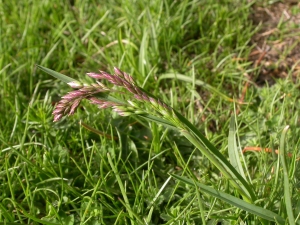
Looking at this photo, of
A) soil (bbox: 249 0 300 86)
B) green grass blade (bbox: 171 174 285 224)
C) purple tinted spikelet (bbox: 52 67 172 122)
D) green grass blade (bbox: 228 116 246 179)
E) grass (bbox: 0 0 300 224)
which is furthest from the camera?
soil (bbox: 249 0 300 86)

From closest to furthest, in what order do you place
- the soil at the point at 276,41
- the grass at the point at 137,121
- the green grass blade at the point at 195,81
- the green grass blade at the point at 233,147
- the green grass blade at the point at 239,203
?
1. the green grass blade at the point at 239,203
2. the green grass blade at the point at 233,147
3. the grass at the point at 137,121
4. the green grass blade at the point at 195,81
5. the soil at the point at 276,41

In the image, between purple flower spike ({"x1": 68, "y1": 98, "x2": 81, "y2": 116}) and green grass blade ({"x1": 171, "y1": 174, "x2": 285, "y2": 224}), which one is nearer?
purple flower spike ({"x1": 68, "y1": 98, "x2": 81, "y2": 116})

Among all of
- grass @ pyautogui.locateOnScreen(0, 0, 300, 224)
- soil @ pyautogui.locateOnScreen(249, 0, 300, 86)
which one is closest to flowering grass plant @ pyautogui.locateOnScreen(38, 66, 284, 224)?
grass @ pyautogui.locateOnScreen(0, 0, 300, 224)

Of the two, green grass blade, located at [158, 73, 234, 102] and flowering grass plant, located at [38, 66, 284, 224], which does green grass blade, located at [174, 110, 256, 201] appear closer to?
flowering grass plant, located at [38, 66, 284, 224]

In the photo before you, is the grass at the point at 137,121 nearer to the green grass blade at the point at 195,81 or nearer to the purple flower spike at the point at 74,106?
the green grass blade at the point at 195,81

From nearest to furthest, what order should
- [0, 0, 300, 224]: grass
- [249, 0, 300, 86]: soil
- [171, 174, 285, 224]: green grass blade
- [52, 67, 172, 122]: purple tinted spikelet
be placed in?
1. [52, 67, 172, 122]: purple tinted spikelet
2. [171, 174, 285, 224]: green grass blade
3. [0, 0, 300, 224]: grass
4. [249, 0, 300, 86]: soil

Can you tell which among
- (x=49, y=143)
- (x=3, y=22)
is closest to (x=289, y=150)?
(x=49, y=143)

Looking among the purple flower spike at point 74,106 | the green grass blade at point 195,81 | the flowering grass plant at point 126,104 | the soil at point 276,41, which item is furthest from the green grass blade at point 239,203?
the soil at point 276,41
